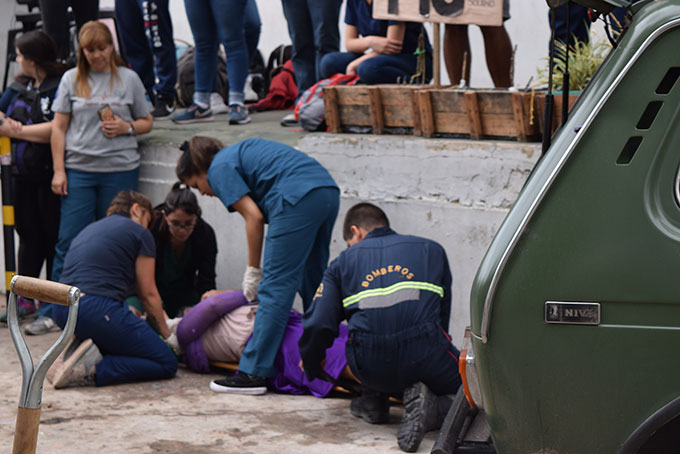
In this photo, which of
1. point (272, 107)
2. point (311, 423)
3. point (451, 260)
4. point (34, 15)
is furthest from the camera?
point (34, 15)

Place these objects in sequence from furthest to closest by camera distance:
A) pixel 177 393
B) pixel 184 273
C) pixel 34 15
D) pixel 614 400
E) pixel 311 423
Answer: pixel 34 15 < pixel 184 273 < pixel 177 393 < pixel 311 423 < pixel 614 400

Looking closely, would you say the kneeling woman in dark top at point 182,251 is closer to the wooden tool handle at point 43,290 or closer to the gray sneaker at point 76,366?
the gray sneaker at point 76,366

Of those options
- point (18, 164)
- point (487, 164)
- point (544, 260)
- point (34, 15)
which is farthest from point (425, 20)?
point (34, 15)

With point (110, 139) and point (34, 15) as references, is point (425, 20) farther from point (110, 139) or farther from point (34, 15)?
point (34, 15)

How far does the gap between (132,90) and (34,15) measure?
11.7ft

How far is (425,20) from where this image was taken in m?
5.75

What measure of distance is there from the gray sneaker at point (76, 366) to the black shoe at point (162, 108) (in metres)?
3.13

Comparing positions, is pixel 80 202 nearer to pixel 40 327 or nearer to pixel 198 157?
pixel 40 327

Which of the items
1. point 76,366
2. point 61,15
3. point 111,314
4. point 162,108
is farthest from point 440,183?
point 61,15

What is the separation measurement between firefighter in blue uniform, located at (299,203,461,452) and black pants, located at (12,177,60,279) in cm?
296

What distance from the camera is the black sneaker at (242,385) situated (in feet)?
17.3

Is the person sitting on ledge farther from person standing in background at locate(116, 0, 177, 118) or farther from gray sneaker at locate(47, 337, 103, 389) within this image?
gray sneaker at locate(47, 337, 103, 389)

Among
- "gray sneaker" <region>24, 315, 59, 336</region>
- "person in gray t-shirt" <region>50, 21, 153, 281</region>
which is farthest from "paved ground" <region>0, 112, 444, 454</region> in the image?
"person in gray t-shirt" <region>50, 21, 153, 281</region>

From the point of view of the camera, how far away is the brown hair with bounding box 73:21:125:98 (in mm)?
6277
